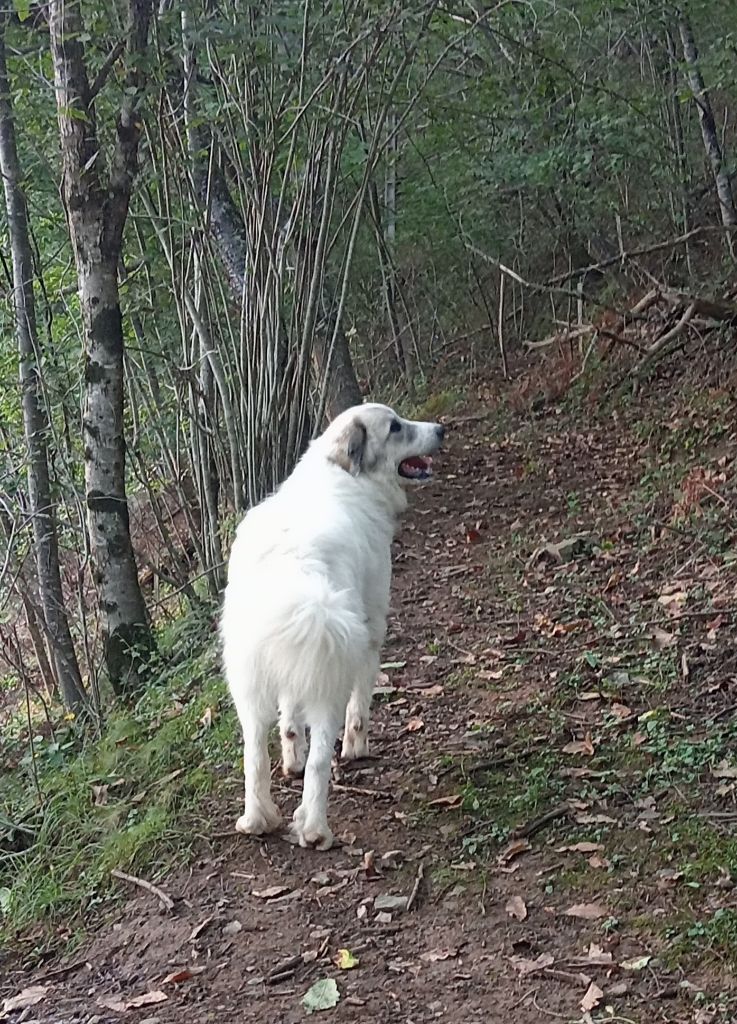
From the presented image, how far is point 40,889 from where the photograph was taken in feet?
15.3

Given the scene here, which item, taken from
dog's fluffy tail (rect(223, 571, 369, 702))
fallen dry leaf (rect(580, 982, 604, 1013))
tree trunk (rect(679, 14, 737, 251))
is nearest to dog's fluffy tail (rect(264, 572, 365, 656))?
dog's fluffy tail (rect(223, 571, 369, 702))

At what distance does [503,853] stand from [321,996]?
1.00 metres

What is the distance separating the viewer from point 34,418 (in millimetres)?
7430

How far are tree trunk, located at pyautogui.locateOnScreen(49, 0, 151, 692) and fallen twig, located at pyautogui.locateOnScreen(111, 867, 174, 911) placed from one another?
227cm

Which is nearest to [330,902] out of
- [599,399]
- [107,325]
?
[107,325]

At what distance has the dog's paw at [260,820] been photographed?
14.1ft

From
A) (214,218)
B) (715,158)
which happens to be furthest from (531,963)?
(715,158)

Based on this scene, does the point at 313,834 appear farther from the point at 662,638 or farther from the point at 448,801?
the point at 662,638

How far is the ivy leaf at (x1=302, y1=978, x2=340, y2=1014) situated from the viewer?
10.8ft

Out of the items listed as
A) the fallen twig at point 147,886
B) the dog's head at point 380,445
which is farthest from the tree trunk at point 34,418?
the dog's head at point 380,445

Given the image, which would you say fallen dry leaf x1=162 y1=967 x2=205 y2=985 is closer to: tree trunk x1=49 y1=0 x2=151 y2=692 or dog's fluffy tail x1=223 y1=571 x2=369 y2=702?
dog's fluffy tail x1=223 y1=571 x2=369 y2=702

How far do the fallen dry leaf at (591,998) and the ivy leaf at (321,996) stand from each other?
0.80 meters

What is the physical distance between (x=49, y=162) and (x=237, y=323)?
1.91m

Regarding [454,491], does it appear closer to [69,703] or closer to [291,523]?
[69,703]
